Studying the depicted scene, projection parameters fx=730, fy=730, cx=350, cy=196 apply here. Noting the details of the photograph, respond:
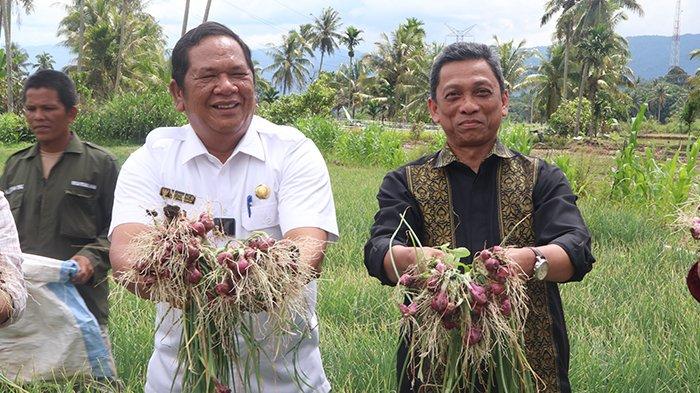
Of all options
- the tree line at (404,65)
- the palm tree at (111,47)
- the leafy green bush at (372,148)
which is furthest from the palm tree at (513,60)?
the leafy green bush at (372,148)

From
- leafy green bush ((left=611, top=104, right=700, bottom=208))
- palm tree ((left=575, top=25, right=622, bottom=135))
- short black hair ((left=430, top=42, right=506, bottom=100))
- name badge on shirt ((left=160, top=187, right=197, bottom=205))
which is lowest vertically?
leafy green bush ((left=611, top=104, right=700, bottom=208))

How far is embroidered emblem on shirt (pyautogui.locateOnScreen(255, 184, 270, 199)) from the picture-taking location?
5.93 ft

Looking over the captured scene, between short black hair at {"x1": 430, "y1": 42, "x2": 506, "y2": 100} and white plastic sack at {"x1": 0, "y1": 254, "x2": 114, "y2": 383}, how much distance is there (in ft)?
4.76

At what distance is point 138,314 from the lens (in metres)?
3.58

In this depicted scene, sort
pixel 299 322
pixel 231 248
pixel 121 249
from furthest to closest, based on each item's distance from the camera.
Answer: pixel 299 322 → pixel 121 249 → pixel 231 248

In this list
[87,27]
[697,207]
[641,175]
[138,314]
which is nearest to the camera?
[697,207]

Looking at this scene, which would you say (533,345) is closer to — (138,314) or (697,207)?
(697,207)

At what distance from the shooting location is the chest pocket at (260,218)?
1.80 metres

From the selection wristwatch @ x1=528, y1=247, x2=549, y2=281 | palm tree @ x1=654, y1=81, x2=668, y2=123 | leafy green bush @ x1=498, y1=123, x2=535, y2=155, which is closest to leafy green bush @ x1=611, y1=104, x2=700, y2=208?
leafy green bush @ x1=498, y1=123, x2=535, y2=155

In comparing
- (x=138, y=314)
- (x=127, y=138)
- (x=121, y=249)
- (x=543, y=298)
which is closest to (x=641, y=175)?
(x=138, y=314)

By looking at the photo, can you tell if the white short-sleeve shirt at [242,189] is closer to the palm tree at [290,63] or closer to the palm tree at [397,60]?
the palm tree at [397,60]

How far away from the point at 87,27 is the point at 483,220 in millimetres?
32734

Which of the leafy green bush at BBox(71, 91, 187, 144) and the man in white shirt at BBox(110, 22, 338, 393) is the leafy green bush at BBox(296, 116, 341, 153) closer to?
the leafy green bush at BBox(71, 91, 187, 144)

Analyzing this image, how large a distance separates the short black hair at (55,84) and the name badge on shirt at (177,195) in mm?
1293
